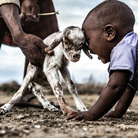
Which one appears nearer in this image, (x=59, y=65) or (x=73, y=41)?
(x=73, y=41)

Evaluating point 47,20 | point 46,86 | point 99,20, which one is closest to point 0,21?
point 47,20

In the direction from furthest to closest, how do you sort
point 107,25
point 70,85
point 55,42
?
point 70,85
point 55,42
point 107,25

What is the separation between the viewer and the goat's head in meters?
2.25

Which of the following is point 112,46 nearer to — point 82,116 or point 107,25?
point 107,25

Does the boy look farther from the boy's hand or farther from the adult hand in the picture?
the adult hand

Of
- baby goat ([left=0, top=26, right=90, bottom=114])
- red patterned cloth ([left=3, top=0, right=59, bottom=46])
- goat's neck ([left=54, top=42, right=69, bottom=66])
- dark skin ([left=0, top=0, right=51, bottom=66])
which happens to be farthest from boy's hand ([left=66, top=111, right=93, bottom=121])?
red patterned cloth ([left=3, top=0, right=59, bottom=46])

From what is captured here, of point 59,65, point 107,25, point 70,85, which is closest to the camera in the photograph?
point 107,25

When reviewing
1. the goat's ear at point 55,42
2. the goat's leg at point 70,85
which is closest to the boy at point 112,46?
the goat's ear at point 55,42

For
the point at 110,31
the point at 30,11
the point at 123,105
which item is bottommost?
the point at 123,105

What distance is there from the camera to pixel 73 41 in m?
2.26

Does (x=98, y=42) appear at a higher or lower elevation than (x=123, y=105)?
higher

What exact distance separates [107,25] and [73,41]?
0.37 meters

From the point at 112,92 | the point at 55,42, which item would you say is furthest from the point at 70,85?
the point at 112,92

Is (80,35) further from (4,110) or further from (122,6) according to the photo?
(4,110)
